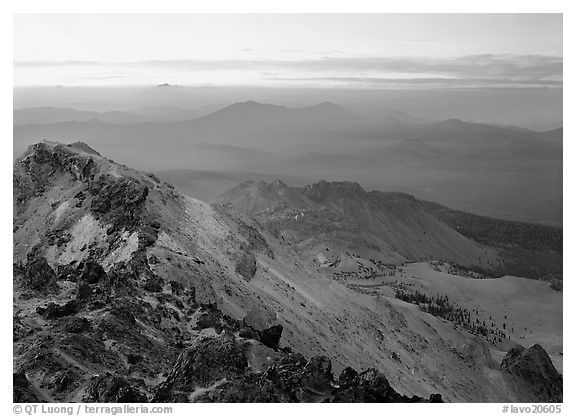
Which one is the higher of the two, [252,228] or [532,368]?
[252,228]

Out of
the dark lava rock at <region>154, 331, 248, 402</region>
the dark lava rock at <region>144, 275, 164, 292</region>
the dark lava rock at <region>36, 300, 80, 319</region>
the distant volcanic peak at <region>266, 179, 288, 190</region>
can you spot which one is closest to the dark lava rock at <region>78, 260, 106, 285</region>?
the dark lava rock at <region>144, 275, 164, 292</region>

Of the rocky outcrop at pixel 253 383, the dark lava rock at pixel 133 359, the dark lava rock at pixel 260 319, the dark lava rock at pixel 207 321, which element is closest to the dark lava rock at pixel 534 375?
the dark lava rock at pixel 260 319

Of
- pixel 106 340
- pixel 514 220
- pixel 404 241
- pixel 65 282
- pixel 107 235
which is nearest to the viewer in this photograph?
pixel 106 340

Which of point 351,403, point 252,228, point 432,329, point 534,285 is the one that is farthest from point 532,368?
point 534,285

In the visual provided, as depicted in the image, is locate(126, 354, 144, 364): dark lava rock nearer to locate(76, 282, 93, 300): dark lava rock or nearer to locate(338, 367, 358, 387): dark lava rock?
locate(76, 282, 93, 300): dark lava rock

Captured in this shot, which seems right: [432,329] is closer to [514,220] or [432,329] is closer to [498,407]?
[498,407]
